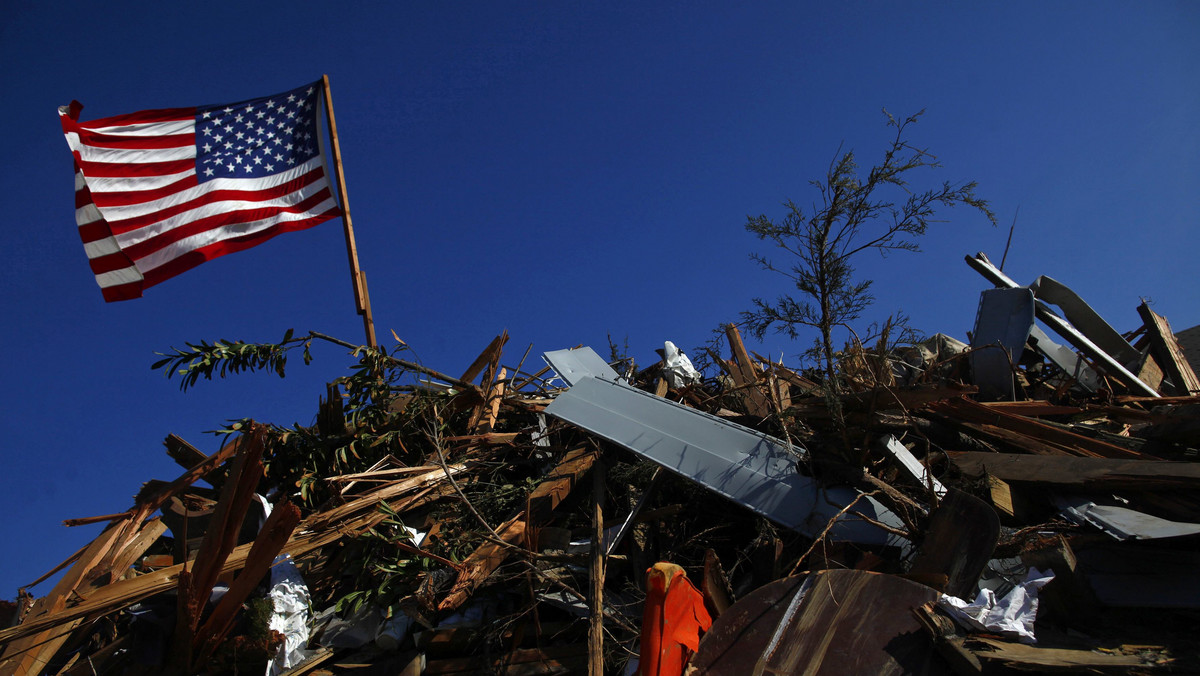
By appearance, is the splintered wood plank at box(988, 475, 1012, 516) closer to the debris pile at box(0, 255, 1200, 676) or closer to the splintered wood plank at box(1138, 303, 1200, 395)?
the debris pile at box(0, 255, 1200, 676)

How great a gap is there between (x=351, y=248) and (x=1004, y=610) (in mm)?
6747

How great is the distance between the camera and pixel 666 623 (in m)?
2.68

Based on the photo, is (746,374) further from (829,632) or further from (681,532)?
(829,632)

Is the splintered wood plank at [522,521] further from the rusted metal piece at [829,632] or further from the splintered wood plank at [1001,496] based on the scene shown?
the splintered wood plank at [1001,496]

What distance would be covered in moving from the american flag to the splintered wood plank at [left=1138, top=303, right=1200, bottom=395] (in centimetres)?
872

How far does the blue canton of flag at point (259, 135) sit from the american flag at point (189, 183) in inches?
0.5

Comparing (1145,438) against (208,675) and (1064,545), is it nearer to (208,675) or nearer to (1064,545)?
(1064,545)

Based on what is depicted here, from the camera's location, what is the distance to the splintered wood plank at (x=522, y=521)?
392 centimetres

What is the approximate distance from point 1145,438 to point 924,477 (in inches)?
70.0

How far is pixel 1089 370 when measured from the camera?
223 inches

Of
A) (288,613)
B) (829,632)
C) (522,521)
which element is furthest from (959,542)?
(288,613)

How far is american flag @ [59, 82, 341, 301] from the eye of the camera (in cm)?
705

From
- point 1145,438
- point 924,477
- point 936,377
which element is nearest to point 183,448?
point 924,477

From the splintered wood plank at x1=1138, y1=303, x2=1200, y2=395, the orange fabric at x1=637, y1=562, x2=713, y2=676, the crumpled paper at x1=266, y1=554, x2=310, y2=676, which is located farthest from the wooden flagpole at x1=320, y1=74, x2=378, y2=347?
the splintered wood plank at x1=1138, y1=303, x2=1200, y2=395
